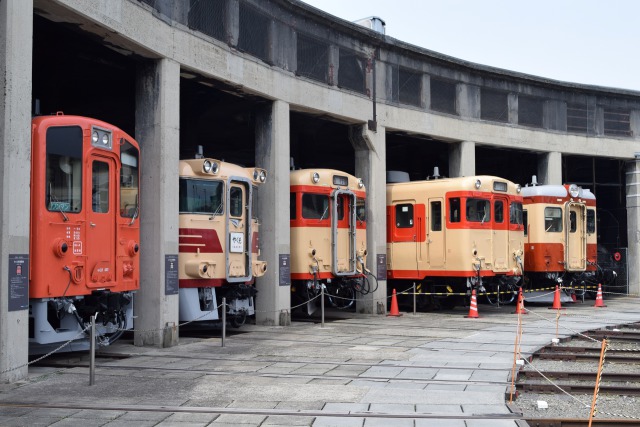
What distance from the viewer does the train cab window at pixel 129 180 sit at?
43.3 feet

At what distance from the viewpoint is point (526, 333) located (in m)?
16.1

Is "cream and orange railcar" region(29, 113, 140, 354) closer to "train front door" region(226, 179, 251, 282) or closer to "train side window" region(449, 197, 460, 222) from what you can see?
"train front door" region(226, 179, 251, 282)

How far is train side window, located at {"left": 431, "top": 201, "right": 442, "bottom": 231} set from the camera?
2130 cm

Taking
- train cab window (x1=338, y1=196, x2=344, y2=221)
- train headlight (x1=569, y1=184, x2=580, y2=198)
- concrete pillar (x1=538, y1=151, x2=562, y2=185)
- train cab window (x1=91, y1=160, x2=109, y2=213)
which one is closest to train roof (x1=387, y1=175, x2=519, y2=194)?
train cab window (x1=338, y1=196, x2=344, y2=221)

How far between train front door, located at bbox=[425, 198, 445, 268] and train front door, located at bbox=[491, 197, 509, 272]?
57.4 inches

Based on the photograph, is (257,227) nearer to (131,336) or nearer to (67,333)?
(131,336)

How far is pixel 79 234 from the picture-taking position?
11.9m

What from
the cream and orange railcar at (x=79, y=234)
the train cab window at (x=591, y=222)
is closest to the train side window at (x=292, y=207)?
the cream and orange railcar at (x=79, y=234)

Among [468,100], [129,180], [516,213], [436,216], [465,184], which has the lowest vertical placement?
[436,216]

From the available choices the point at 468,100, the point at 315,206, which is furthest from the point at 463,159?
the point at 315,206

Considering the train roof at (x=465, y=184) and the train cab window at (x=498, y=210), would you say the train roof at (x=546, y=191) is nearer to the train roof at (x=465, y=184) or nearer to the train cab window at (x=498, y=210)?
the train roof at (x=465, y=184)

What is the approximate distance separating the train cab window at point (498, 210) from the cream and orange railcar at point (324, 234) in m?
3.90

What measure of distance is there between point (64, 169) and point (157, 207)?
2725 mm

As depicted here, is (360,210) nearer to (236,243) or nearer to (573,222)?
(236,243)
